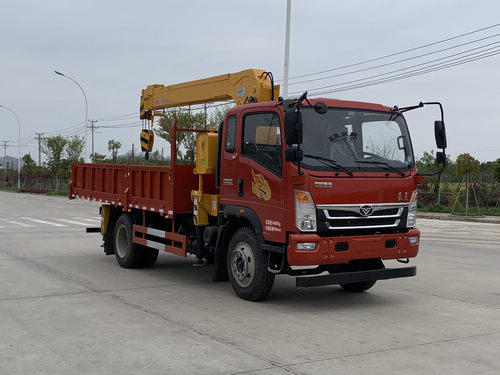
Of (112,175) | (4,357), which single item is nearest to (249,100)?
(112,175)

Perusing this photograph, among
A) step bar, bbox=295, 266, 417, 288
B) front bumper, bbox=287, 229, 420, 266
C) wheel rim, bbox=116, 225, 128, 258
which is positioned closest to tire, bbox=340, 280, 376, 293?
step bar, bbox=295, 266, 417, 288

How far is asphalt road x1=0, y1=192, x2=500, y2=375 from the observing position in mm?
5234

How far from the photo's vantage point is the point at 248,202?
795 cm

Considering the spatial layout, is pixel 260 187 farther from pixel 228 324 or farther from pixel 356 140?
pixel 228 324

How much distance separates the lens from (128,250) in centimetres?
1079

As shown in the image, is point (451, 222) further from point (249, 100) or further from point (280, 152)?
point (280, 152)

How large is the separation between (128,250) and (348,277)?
4711 mm

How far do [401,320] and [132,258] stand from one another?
208 inches

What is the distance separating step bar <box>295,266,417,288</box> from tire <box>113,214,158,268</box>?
4.27 m

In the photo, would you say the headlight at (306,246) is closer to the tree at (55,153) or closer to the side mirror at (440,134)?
the side mirror at (440,134)

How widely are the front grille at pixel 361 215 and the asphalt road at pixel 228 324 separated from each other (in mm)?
1052

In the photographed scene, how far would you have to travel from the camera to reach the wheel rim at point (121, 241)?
11016 mm

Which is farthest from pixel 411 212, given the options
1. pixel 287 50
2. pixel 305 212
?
pixel 287 50

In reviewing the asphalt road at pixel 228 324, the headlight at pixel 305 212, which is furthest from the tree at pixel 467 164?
the headlight at pixel 305 212
